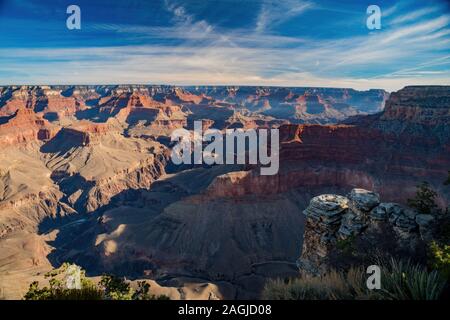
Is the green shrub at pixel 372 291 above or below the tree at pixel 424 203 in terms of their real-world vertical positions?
below

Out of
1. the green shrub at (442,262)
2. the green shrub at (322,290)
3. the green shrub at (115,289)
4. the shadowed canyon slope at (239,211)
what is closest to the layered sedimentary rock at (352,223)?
the green shrub at (442,262)

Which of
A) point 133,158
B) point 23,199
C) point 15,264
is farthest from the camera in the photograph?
point 133,158

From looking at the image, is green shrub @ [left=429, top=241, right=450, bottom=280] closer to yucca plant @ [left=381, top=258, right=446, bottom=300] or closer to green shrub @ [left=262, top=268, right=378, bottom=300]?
yucca plant @ [left=381, top=258, right=446, bottom=300]

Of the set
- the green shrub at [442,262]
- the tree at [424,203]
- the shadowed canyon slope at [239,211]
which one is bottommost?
the shadowed canyon slope at [239,211]

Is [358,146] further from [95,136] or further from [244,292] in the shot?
[95,136]

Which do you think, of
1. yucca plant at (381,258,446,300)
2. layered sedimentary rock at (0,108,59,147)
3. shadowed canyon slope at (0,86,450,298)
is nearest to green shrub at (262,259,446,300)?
yucca plant at (381,258,446,300)

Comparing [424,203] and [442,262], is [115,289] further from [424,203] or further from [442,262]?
[424,203]

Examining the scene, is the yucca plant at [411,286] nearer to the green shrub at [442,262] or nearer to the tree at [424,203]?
the green shrub at [442,262]

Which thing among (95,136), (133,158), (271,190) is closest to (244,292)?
(271,190)
